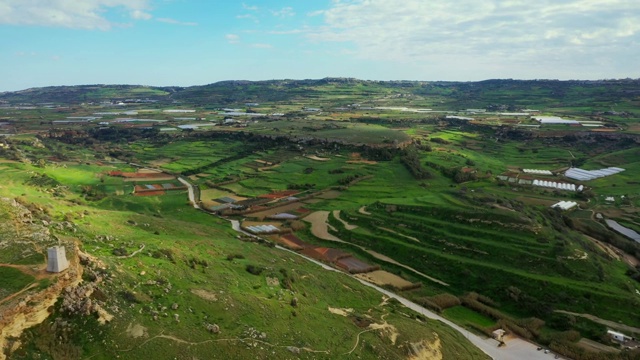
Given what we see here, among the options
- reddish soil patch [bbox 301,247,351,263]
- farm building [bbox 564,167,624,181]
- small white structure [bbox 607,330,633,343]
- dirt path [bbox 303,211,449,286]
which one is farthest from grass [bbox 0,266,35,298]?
farm building [bbox 564,167,624,181]

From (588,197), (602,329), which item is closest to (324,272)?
(602,329)

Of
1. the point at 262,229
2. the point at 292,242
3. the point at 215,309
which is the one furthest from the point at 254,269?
the point at 262,229

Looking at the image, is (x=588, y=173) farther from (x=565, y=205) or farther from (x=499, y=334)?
(x=499, y=334)

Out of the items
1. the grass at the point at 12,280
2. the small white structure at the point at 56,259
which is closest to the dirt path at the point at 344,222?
the small white structure at the point at 56,259

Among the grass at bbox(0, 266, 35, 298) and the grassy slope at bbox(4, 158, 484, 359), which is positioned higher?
the grass at bbox(0, 266, 35, 298)

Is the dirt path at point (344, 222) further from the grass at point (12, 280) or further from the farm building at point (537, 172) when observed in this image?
Result: the farm building at point (537, 172)

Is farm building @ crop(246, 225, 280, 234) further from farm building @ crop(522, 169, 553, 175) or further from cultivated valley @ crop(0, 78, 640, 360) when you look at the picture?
farm building @ crop(522, 169, 553, 175)
